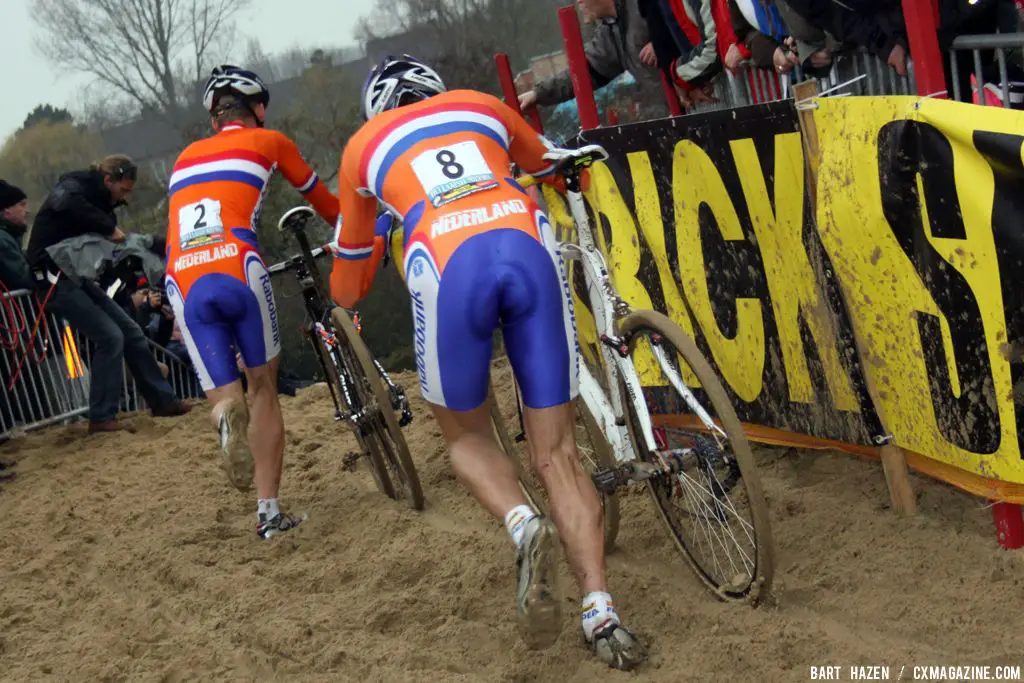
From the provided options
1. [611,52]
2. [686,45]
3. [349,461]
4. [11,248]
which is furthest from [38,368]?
[686,45]

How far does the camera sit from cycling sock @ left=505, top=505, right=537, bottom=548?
3.60 m

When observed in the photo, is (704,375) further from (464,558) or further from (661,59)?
(661,59)

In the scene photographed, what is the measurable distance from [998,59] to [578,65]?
2732 millimetres

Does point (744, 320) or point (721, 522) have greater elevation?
point (744, 320)

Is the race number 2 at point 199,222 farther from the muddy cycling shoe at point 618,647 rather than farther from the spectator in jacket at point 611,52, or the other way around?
the muddy cycling shoe at point 618,647

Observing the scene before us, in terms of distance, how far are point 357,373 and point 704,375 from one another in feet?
8.92

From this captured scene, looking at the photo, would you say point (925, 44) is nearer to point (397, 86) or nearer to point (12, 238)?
point (397, 86)

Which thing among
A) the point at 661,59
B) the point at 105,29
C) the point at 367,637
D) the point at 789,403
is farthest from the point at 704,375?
the point at 105,29

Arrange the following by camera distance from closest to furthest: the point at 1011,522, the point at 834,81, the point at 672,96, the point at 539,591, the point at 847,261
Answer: the point at 539,591 → the point at 1011,522 → the point at 847,261 → the point at 834,81 → the point at 672,96

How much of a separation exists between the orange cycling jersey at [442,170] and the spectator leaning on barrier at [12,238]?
5.68 meters

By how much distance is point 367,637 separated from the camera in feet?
14.2

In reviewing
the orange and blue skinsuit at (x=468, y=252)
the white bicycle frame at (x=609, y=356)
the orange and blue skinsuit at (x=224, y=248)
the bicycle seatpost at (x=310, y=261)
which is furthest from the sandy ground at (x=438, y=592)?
the bicycle seatpost at (x=310, y=261)

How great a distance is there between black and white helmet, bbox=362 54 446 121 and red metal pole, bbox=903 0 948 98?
68.0 inches

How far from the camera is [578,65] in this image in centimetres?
640
